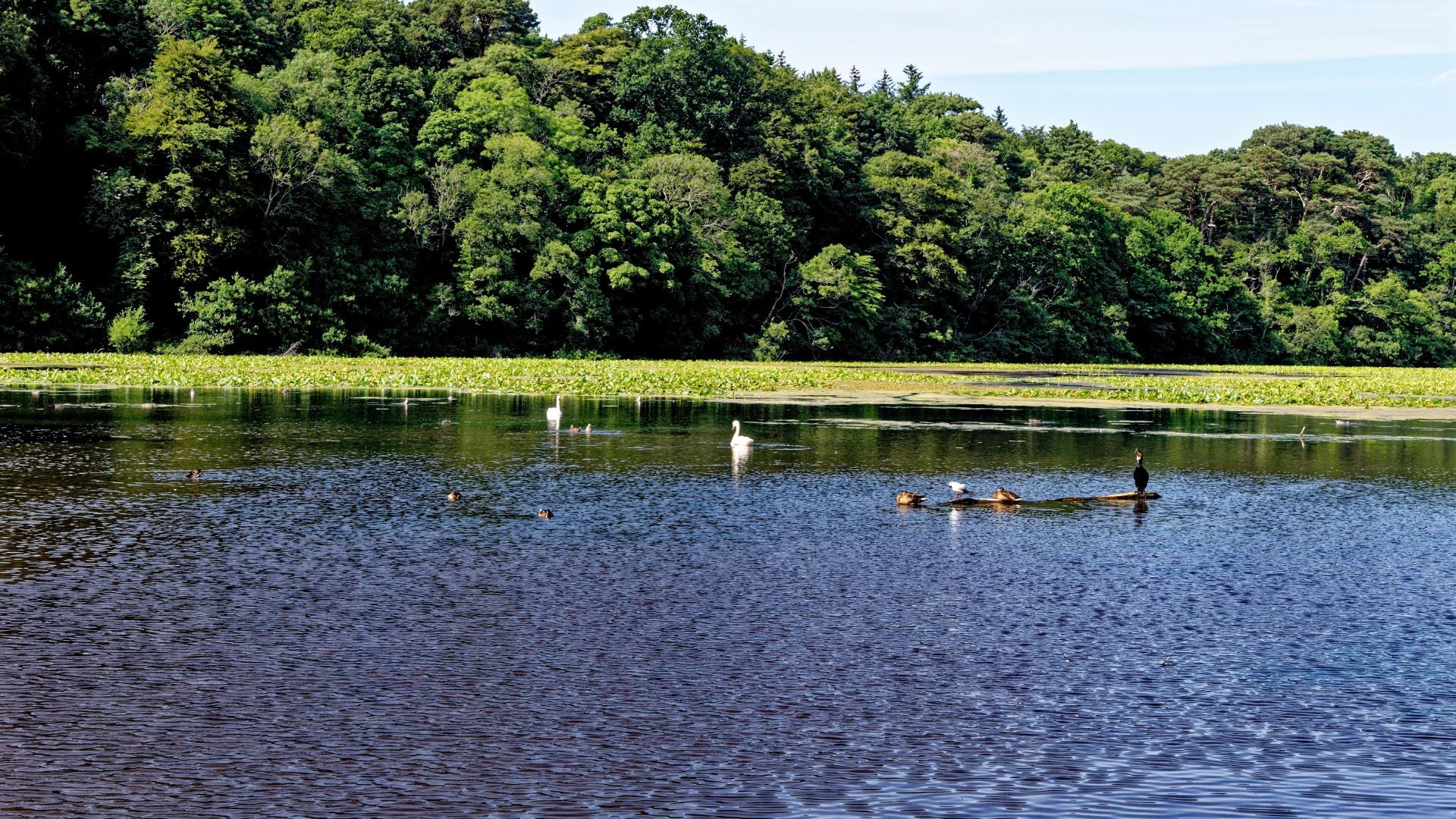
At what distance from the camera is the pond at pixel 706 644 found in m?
9.48

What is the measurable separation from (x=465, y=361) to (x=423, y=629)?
61.3m

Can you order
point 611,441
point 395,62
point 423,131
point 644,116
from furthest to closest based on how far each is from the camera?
point 644,116 → point 395,62 → point 423,131 → point 611,441

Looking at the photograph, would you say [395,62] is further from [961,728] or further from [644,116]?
[961,728]

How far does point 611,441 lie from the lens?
109 ft

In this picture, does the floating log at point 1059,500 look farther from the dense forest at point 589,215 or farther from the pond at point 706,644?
the dense forest at point 589,215

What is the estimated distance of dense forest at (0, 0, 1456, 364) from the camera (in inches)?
2950

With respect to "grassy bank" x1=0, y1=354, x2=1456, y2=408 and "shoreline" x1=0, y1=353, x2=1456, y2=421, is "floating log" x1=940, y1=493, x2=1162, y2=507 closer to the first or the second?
"shoreline" x1=0, y1=353, x2=1456, y2=421

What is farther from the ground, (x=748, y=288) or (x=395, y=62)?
(x=395, y=62)

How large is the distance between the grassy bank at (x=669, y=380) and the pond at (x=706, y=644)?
2857 centimetres

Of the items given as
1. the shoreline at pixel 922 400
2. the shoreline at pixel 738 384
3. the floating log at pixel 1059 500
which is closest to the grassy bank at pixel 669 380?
the shoreline at pixel 738 384

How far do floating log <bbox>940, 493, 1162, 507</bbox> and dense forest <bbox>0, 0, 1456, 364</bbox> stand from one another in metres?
60.3

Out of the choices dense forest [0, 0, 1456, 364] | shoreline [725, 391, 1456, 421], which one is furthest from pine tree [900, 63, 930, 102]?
shoreline [725, 391, 1456, 421]

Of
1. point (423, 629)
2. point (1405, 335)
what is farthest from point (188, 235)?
point (1405, 335)

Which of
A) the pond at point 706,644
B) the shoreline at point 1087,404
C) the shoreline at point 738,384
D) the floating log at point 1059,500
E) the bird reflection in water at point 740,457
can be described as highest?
the shoreline at point 738,384
